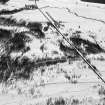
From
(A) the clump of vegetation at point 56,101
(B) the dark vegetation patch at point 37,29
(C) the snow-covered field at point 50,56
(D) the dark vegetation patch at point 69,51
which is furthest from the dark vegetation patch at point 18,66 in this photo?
(B) the dark vegetation patch at point 37,29

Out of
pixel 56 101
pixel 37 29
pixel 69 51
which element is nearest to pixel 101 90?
pixel 56 101

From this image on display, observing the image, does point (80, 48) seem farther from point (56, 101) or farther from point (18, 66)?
point (56, 101)

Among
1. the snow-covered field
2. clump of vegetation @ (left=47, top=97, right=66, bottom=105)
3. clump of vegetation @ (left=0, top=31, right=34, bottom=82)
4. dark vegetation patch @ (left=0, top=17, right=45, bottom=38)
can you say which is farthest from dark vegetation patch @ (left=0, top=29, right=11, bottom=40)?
clump of vegetation @ (left=47, top=97, right=66, bottom=105)

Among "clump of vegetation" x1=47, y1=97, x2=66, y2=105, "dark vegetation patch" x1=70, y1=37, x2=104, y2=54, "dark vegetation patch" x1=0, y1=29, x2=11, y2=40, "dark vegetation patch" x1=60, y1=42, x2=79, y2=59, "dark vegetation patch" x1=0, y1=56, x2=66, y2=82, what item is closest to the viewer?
"clump of vegetation" x1=47, y1=97, x2=66, y2=105

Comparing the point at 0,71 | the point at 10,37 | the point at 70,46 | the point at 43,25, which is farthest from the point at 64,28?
the point at 0,71

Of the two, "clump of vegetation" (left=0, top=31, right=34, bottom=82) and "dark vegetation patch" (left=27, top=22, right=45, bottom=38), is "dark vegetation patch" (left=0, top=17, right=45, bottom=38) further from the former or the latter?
"clump of vegetation" (left=0, top=31, right=34, bottom=82)

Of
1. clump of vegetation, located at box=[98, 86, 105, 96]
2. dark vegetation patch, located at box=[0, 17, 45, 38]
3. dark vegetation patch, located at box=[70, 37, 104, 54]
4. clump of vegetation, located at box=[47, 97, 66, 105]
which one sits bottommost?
dark vegetation patch, located at box=[70, 37, 104, 54]

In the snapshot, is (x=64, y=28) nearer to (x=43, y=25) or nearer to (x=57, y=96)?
(x=43, y=25)

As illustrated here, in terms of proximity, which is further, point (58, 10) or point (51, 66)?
point (58, 10)

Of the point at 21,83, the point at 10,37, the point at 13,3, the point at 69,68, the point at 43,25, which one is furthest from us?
the point at 13,3
